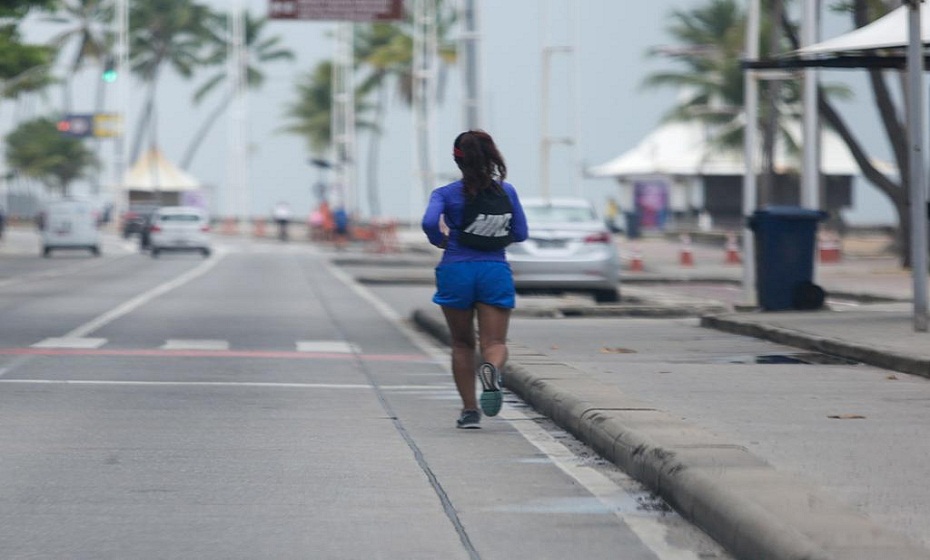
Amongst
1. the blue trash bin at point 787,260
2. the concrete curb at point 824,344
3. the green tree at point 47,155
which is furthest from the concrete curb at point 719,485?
the green tree at point 47,155

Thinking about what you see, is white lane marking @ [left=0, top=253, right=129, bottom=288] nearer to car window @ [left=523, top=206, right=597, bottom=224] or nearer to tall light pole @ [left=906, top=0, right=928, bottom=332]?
car window @ [left=523, top=206, right=597, bottom=224]

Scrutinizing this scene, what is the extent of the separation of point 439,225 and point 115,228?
10946 cm

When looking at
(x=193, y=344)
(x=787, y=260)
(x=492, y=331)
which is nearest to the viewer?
(x=492, y=331)

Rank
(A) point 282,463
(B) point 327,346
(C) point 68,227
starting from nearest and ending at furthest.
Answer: (A) point 282,463 < (B) point 327,346 < (C) point 68,227

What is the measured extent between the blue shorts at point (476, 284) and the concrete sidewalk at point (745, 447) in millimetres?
808

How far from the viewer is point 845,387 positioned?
13.8 meters

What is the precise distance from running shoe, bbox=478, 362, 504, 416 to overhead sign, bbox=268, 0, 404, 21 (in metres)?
31.5

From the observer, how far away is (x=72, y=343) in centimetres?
1938

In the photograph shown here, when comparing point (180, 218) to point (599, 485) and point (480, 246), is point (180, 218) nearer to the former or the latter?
point (480, 246)

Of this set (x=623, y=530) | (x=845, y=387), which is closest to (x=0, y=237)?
(x=845, y=387)

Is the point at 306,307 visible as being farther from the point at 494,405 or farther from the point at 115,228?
the point at 115,228

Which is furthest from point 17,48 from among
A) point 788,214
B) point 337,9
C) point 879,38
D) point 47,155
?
point 47,155

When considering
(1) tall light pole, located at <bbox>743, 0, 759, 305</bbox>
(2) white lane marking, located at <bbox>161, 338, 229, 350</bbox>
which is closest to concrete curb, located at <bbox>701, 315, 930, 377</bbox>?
(2) white lane marking, located at <bbox>161, 338, 229, 350</bbox>

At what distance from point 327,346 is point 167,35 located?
11894 cm
